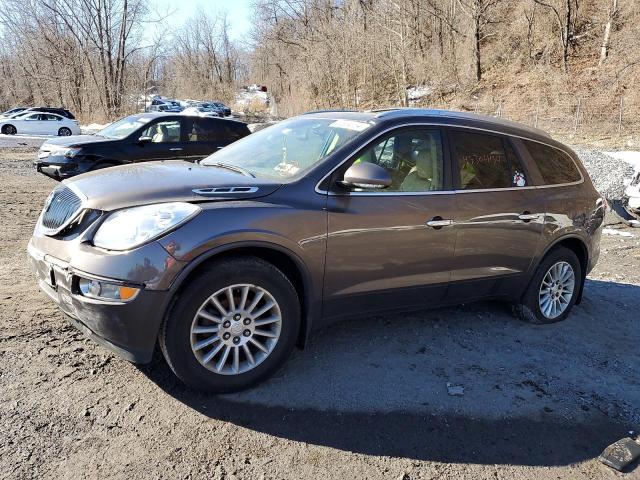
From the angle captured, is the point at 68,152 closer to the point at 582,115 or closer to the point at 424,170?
the point at 424,170

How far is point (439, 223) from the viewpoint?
4.14 meters

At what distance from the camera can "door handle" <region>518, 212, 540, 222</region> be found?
4.64m

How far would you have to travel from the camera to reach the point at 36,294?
4.84 m

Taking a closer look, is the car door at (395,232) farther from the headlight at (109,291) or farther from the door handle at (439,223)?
the headlight at (109,291)

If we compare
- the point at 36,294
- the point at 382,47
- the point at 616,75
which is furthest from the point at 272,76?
the point at 36,294

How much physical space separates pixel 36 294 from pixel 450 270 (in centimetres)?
359

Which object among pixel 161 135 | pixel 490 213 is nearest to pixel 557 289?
pixel 490 213

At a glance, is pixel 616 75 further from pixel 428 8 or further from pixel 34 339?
pixel 34 339

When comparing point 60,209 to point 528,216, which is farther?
point 528,216

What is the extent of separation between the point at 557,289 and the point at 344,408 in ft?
9.15

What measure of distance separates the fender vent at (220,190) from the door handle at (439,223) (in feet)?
4.53

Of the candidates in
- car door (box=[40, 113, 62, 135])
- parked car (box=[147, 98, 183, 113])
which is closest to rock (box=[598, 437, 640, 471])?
car door (box=[40, 113, 62, 135])

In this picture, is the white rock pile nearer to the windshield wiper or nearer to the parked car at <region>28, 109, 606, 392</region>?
the parked car at <region>28, 109, 606, 392</region>

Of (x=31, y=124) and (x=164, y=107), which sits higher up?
(x=164, y=107)
